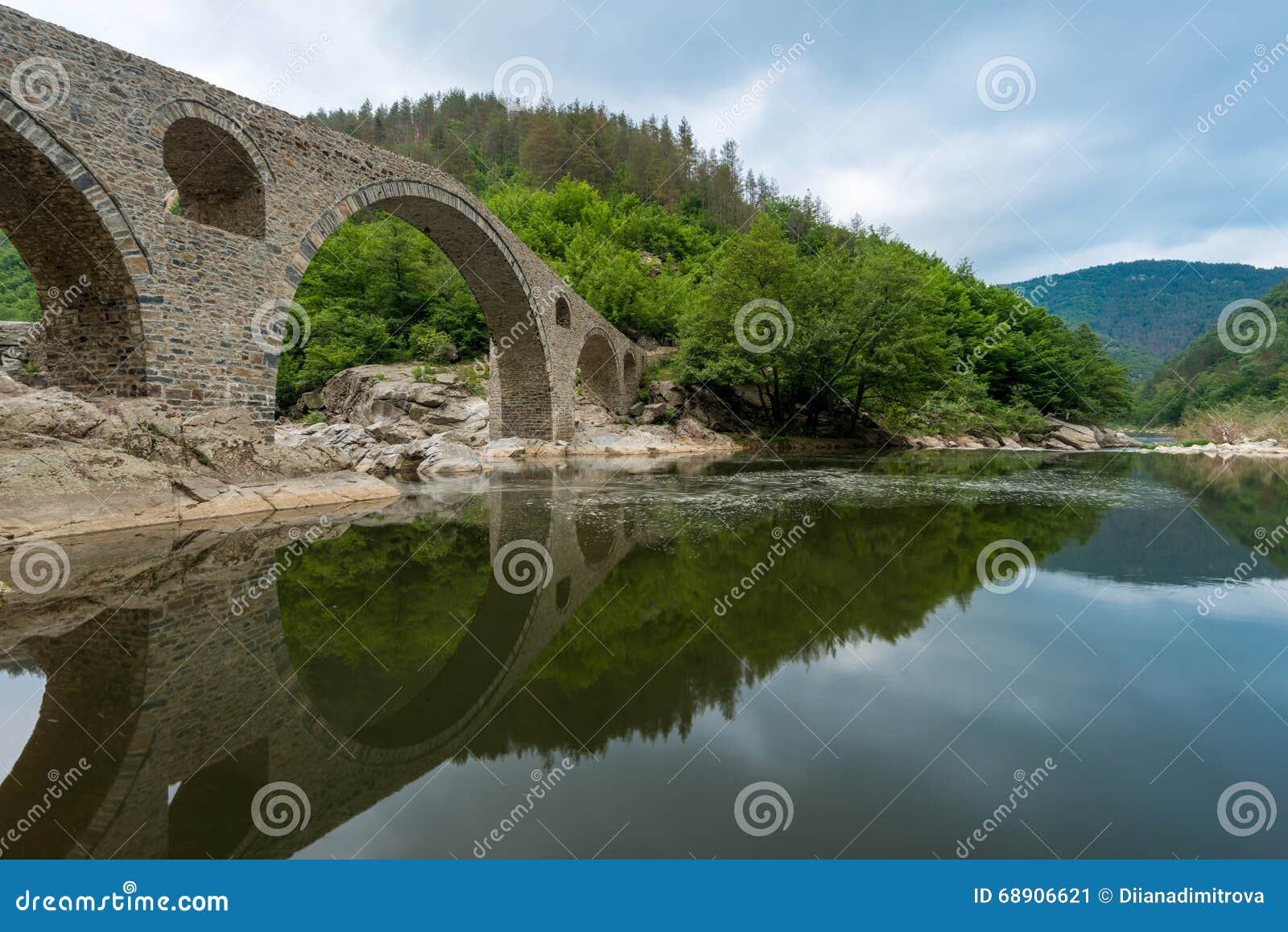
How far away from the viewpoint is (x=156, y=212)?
9156mm

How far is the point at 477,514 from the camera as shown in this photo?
8820 millimetres

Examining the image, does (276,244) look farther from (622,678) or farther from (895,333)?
(895,333)

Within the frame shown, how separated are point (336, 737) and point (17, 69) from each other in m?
10.2

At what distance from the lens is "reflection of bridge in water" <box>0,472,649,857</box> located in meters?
2.08

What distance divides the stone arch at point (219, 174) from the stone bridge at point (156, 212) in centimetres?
2

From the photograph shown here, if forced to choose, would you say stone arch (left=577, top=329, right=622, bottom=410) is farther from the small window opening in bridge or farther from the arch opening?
the arch opening

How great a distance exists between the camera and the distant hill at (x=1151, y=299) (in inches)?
4441

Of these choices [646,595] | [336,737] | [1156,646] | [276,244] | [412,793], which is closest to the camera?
[412,793]

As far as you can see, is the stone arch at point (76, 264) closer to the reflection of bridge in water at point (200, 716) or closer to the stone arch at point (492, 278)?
the stone arch at point (492, 278)

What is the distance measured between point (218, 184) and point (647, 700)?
12.5 meters

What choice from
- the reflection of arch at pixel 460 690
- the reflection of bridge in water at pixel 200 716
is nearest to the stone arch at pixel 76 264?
the reflection of bridge in water at pixel 200 716

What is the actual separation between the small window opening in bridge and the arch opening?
212 centimetres

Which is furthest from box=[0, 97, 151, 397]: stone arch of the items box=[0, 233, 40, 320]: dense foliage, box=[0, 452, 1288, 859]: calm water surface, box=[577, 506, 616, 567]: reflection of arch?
box=[0, 233, 40, 320]: dense foliage

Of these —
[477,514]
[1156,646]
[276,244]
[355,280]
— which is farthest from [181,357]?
[355,280]
